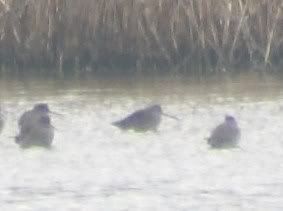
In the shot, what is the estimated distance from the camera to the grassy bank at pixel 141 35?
1905cm

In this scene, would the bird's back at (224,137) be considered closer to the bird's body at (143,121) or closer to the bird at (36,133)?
the bird's body at (143,121)

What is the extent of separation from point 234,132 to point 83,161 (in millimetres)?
1441

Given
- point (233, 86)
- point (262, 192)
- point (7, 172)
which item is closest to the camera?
point (262, 192)

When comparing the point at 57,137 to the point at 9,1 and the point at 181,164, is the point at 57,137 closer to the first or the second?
the point at 181,164

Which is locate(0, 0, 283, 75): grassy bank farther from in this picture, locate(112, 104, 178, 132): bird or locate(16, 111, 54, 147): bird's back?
locate(16, 111, 54, 147): bird's back

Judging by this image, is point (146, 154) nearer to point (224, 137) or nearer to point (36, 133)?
point (224, 137)

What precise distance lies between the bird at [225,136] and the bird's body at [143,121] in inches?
35.8

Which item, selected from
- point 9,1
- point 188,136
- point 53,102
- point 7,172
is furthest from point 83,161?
point 9,1

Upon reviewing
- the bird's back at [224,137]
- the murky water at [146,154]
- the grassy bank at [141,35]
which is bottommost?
the murky water at [146,154]

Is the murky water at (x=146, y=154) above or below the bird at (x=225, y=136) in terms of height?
below

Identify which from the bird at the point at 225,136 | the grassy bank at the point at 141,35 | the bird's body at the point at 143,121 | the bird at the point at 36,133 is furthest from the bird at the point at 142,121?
the grassy bank at the point at 141,35

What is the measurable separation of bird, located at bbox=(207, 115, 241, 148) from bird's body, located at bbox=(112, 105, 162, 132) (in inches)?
35.8

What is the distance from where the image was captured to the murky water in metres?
11.4

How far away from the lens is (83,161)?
13.0 meters
